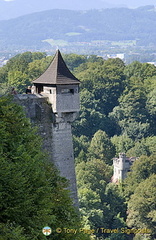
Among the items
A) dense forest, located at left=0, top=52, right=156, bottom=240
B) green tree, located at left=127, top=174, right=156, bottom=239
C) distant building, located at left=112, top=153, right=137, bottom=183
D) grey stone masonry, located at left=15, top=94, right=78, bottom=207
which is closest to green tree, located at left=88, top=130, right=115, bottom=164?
dense forest, located at left=0, top=52, right=156, bottom=240

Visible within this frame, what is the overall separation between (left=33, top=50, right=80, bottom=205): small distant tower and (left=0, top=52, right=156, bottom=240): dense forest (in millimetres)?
1549

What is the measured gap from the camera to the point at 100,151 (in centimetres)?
7188

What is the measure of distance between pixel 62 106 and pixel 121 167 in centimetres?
4439

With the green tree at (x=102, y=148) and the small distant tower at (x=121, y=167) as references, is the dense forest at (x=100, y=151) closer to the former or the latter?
the green tree at (x=102, y=148)

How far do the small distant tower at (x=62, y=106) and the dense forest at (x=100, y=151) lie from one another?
1.55 metres

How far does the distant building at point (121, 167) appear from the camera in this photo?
6419 centimetres

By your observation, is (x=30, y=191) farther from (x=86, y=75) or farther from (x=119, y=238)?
(x=86, y=75)

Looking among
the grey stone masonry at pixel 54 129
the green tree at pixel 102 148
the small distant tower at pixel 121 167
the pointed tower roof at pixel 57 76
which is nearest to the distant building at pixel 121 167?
the small distant tower at pixel 121 167

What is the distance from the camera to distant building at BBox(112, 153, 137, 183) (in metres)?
64.2

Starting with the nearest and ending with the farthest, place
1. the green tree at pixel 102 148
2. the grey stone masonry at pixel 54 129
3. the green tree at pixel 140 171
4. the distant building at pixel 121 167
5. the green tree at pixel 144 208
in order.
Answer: the grey stone masonry at pixel 54 129, the green tree at pixel 144 208, the green tree at pixel 140 171, the distant building at pixel 121 167, the green tree at pixel 102 148

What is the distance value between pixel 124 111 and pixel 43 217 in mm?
74214

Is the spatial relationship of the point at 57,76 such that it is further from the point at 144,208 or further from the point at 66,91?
the point at 144,208

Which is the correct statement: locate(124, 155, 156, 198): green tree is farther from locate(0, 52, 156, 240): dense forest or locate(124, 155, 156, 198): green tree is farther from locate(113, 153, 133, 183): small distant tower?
locate(113, 153, 133, 183): small distant tower

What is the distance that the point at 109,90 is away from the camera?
93312 millimetres
